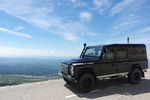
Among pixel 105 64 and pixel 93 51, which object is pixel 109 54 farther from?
pixel 93 51

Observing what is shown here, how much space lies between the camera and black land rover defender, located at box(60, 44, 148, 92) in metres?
6.69

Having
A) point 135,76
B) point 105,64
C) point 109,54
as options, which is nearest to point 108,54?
point 109,54

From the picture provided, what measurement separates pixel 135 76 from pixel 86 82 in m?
3.41

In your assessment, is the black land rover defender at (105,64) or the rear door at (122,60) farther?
the rear door at (122,60)

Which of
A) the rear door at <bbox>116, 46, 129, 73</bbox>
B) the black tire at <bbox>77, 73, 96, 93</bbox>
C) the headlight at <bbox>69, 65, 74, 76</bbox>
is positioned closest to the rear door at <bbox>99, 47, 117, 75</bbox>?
the rear door at <bbox>116, 46, 129, 73</bbox>

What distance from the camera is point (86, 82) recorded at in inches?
268

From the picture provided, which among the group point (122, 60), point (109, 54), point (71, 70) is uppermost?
point (109, 54)

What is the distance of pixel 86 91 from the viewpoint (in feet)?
22.1

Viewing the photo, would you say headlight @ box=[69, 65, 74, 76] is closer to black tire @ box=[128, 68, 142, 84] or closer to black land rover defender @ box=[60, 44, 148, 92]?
black land rover defender @ box=[60, 44, 148, 92]

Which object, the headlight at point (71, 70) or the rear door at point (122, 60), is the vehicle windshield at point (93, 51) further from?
the headlight at point (71, 70)

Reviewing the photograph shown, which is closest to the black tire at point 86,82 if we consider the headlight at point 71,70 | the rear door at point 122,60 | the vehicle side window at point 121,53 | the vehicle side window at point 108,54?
the headlight at point 71,70

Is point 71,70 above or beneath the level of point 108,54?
beneath

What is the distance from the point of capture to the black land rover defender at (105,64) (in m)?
6.69

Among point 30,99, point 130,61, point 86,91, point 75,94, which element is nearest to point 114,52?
point 130,61
